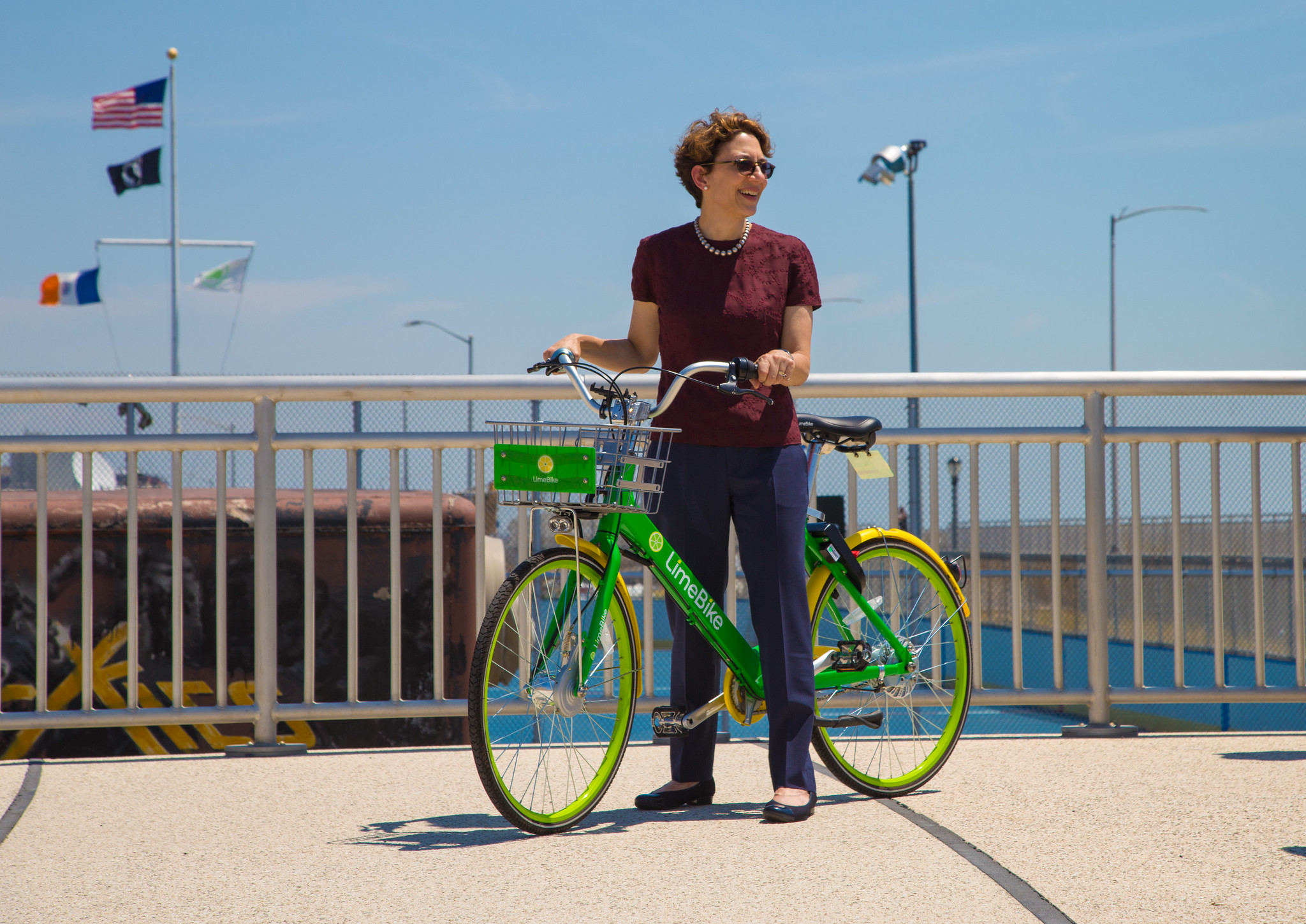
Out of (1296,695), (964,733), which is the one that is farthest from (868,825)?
(1296,695)

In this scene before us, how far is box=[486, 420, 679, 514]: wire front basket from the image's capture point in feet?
9.34

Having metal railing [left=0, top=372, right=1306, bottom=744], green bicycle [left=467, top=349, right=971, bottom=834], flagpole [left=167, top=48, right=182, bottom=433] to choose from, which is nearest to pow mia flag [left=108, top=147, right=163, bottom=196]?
flagpole [left=167, top=48, right=182, bottom=433]

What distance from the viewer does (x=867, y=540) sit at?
12.2ft

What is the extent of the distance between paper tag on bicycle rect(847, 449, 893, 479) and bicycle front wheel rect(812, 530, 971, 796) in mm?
194

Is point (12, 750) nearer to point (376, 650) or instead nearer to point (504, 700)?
point (376, 650)

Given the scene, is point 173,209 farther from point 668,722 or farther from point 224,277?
point 668,722

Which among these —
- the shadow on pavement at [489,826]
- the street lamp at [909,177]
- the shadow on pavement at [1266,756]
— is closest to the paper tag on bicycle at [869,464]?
the shadow on pavement at [489,826]

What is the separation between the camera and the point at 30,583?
17.6ft

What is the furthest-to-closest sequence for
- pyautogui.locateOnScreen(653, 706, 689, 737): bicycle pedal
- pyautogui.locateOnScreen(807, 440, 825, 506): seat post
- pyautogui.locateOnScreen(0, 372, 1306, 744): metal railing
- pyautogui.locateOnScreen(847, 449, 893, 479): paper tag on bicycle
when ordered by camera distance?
pyautogui.locateOnScreen(0, 372, 1306, 744): metal railing → pyautogui.locateOnScreen(847, 449, 893, 479): paper tag on bicycle → pyautogui.locateOnScreen(807, 440, 825, 506): seat post → pyautogui.locateOnScreen(653, 706, 689, 737): bicycle pedal

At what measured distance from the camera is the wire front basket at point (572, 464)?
285 centimetres

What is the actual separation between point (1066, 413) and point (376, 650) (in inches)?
123

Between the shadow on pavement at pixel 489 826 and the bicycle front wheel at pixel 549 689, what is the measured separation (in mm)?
69

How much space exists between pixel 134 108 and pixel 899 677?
112ft

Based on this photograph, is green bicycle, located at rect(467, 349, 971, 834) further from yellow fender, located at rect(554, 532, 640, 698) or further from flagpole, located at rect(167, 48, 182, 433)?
flagpole, located at rect(167, 48, 182, 433)
